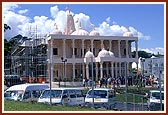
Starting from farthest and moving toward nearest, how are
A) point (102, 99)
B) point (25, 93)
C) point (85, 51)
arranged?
point (85, 51) < point (25, 93) < point (102, 99)

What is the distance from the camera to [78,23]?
55188mm

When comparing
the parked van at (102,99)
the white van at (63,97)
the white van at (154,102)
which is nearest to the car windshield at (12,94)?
the white van at (63,97)

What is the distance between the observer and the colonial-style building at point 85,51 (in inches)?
1962

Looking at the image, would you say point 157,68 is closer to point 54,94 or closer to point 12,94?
point 54,94

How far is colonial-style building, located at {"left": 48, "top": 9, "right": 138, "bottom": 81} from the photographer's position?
164 ft

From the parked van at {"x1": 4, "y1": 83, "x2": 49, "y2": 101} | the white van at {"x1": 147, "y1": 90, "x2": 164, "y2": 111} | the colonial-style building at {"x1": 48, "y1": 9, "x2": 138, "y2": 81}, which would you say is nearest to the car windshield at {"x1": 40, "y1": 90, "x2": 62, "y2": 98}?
the parked van at {"x1": 4, "y1": 83, "x2": 49, "y2": 101}

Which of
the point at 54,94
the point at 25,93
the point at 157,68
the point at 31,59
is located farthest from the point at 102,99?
the point at 31,59

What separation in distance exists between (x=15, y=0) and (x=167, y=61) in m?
4.28

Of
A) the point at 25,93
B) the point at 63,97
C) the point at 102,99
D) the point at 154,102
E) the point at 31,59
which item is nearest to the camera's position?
the point at 154,102

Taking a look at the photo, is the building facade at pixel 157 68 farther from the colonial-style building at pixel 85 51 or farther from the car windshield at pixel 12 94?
the colonial-style building at pixel 85 51

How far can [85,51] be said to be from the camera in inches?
2114

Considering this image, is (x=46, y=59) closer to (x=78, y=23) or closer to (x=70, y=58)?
(x=70, y=58)

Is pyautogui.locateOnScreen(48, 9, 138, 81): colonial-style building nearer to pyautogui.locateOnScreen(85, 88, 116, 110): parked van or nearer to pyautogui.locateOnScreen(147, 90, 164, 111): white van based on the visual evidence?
pyautogui.locateOnScreen(85, 88, 116, 110): parked van

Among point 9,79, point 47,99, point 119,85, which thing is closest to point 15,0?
point 47,99
